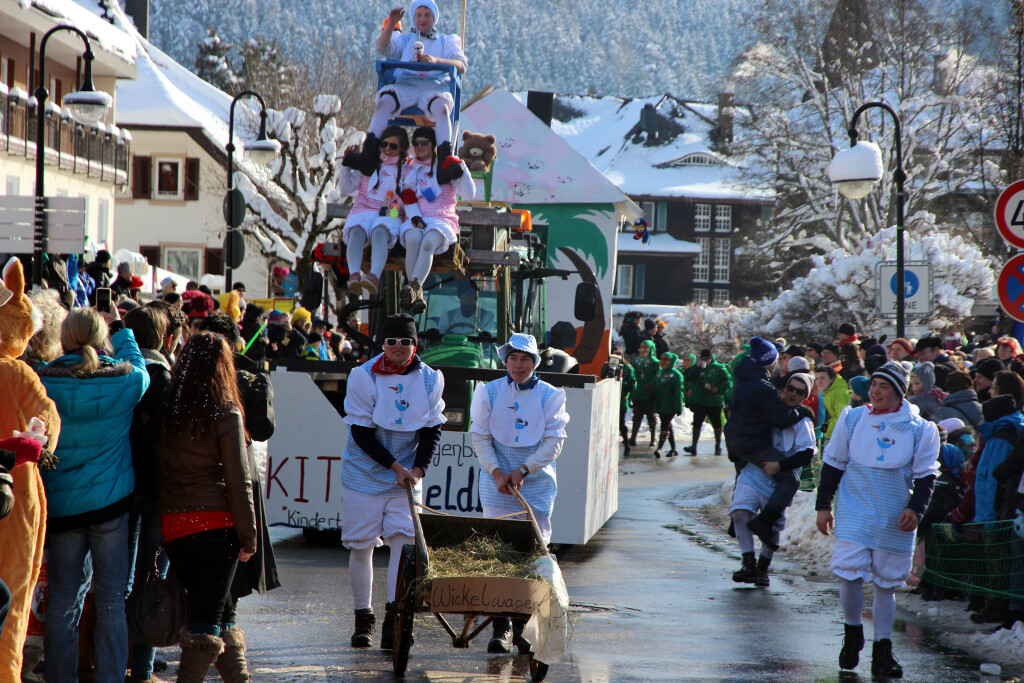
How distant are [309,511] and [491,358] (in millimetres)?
2110

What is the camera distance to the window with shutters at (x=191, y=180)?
4934 cm

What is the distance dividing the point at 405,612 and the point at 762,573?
179 inches

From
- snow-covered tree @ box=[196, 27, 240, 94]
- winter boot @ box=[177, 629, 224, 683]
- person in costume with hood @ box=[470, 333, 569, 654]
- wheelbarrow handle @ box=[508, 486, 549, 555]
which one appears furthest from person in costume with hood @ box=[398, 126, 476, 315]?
snow-covered tree @ box=[196, 27, 240, 94]

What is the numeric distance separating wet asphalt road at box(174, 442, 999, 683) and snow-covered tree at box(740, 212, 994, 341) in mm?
20126

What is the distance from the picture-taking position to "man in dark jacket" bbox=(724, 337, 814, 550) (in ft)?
34.1

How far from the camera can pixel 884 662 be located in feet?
23.9

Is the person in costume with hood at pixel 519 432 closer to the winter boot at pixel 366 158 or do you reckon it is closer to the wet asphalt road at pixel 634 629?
the wet asphalt road at pixel 634 629

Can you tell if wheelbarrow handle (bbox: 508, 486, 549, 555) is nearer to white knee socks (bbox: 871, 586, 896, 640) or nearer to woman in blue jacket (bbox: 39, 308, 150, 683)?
white knee socks (bbox: 871, 586, 896, 640)

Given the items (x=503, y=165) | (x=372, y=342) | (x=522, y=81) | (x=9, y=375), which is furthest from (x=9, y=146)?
(x=522, y=81)

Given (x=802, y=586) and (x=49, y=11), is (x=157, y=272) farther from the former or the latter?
(x=802, y=586)

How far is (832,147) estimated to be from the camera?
40.3 m

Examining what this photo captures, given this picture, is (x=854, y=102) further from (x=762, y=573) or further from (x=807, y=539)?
(x=762, y=573)

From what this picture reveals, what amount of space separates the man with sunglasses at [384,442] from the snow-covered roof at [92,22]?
1963cm

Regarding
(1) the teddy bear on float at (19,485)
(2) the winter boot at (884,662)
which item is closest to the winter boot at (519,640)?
(2) the winter boot at (884,662)
